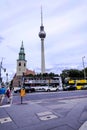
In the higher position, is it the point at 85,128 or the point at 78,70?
the point at 78,70

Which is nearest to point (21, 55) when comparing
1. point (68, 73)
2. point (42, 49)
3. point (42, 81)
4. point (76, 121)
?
point (42, 49)

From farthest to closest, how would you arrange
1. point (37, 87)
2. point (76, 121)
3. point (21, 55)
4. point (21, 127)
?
point (21, 55), point (37, 87), point (76, 121), point (21, 127)

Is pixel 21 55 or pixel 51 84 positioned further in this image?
pixel 21 55

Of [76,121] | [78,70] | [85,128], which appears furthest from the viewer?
[78,70]

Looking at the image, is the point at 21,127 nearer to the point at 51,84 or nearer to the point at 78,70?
the point at 51,84

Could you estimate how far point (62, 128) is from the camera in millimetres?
9742

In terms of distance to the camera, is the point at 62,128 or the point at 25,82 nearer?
the point at 62,128

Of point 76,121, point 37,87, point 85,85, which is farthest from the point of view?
point 85,85

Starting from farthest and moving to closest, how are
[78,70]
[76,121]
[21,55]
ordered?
1. [21,55]
2. [78,70]
3. [76,121]

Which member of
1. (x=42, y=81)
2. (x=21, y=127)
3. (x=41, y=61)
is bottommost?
(x=21, y=127)

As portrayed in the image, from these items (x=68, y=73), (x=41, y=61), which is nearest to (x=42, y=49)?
(x=41, y=61)

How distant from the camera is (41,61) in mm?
118625

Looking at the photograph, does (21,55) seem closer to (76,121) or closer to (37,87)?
(37,87)

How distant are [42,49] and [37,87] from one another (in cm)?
5227
